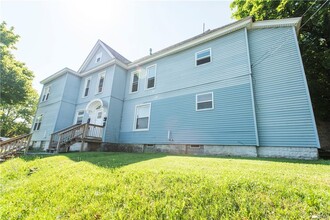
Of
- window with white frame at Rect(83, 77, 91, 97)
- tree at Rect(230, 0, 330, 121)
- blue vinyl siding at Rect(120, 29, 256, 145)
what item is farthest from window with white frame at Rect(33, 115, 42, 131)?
tree at Rect(230, 0, 330, 121)

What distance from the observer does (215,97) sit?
28.3 feet

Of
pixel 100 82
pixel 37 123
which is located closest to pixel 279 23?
pixel 100 82

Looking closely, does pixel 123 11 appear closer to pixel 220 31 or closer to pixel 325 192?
pixel 220 31

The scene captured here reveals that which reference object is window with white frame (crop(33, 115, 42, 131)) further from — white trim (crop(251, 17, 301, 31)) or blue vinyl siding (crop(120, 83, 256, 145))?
white trim (crop(251, 17, 301, 31))

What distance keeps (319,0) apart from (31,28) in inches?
732

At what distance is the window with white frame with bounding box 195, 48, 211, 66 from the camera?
9.61 metres

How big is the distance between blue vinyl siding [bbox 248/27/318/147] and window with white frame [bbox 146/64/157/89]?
6.35 metres

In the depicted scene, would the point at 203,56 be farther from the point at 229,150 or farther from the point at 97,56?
the point at 97,56

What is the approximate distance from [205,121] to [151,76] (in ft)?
18.3

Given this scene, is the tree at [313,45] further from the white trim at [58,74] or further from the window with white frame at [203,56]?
the white trim at [58,74]

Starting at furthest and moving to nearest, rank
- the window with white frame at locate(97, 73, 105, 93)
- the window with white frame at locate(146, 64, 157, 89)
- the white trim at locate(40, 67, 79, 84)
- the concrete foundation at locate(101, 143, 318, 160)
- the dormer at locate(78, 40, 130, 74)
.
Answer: the white trim at locate(40, 67, 79, 84)
the dormer at locate(78, 40, 130, 74)
the window with white frame at locate(97, 73, 105, 93)
the window with white frame at locate(146, 64, 157, 89)
the concrete foundation at locate(101, 143, 318, 160)

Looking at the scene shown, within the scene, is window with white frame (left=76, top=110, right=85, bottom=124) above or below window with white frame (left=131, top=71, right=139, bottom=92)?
below

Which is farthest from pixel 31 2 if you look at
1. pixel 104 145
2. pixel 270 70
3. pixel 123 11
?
pixel 270 70

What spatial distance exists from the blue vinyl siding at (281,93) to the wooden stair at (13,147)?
41.8 feet
